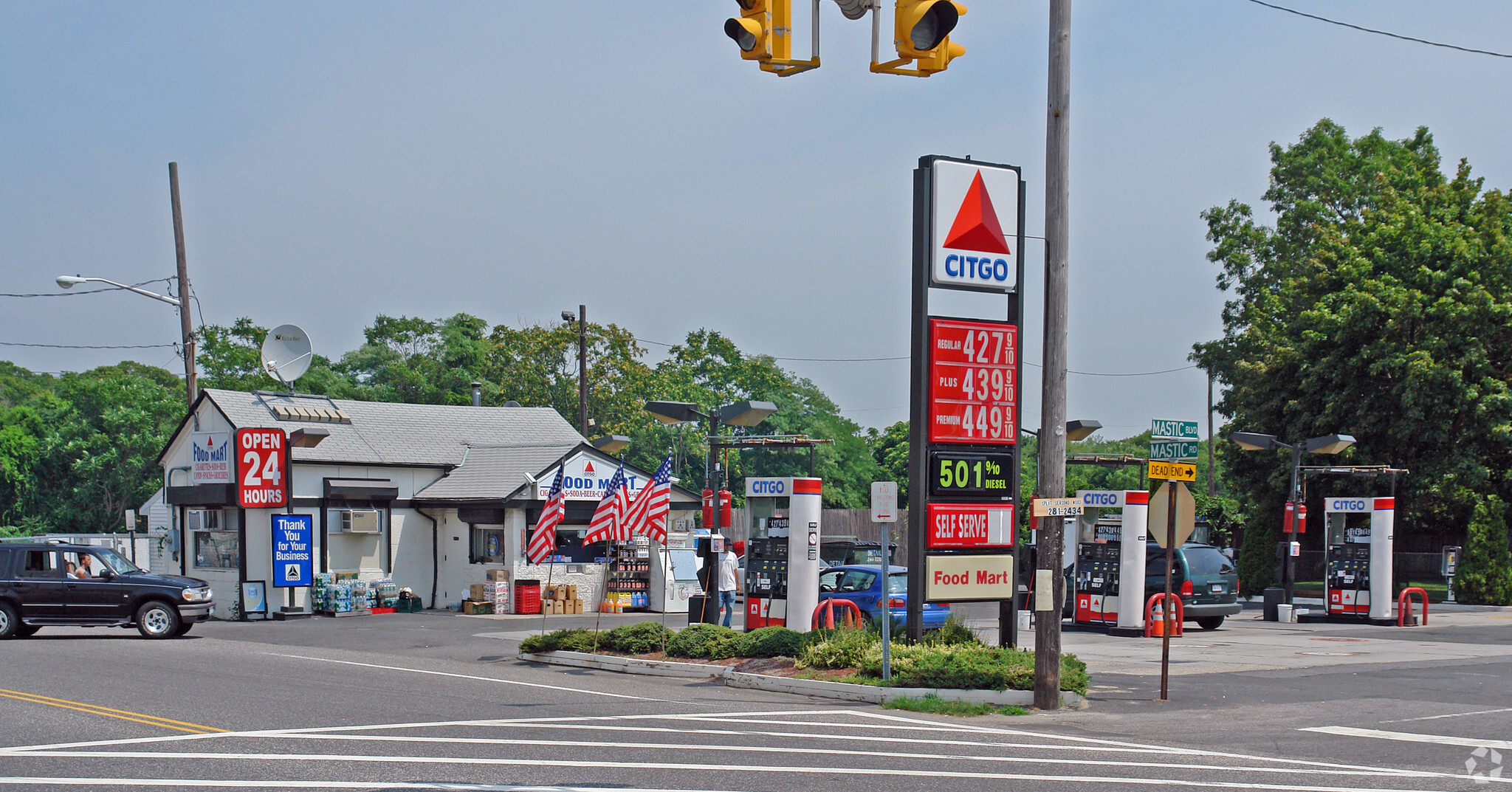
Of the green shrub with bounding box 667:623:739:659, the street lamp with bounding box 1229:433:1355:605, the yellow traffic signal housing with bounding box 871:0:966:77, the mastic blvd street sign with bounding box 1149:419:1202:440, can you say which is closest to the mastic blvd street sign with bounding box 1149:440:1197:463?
the mastic blvd street sign with bounding box 1149:419:1202:440

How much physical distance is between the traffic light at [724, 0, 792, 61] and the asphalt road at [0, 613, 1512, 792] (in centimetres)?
489

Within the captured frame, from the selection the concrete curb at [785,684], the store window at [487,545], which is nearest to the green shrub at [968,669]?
the concrete curb at [785,684]

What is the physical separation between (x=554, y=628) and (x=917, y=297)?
14.0 metres

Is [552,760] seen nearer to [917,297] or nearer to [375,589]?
[917,297]

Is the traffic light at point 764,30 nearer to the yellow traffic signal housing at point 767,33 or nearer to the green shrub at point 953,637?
the yellow traffic signal housing at point 767,33

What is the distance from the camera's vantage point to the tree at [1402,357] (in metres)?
36.1

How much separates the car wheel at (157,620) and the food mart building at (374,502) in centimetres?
606

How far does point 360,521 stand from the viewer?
31953 mm

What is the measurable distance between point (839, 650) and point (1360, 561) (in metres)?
17.4

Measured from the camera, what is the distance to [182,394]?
71125 millimetres

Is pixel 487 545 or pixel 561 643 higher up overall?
pixel 487 545

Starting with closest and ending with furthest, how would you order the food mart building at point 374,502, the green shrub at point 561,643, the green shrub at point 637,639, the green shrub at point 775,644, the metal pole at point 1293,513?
the green shrub at point 775,644 → the green shrub at point 637,639 → the green shrub at point 561,643 → the metal pole at point 1293,513 → the food mart building at point 374,502

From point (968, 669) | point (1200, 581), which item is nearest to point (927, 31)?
point (968, 669)

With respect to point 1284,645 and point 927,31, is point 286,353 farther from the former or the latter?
point 927,31
